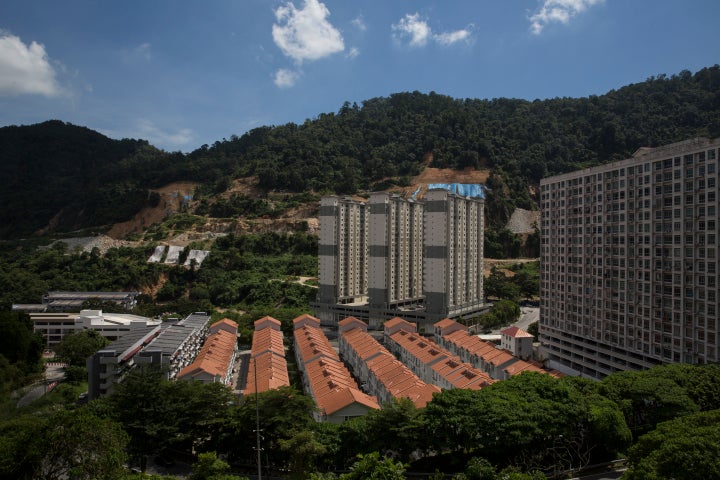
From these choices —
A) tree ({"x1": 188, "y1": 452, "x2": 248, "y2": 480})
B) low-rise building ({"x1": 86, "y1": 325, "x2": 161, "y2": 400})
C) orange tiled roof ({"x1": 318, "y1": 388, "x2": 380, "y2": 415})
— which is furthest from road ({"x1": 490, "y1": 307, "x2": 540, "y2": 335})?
tree ({"x1": 188, "y1": 452, "x2": 248, "y2": 480})

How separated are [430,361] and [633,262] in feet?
37.1

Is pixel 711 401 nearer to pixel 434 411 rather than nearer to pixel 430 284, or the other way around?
pixel 434 411

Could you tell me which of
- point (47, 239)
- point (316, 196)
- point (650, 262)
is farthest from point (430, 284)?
point (47, 239)

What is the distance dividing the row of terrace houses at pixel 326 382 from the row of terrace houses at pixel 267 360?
3.91ft

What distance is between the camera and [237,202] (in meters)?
72.1

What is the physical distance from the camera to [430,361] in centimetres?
2631

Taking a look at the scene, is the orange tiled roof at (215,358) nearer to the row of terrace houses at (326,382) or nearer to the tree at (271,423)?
the row of terrace houses at (326,382)

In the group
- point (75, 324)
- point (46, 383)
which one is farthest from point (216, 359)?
point (75, 324)

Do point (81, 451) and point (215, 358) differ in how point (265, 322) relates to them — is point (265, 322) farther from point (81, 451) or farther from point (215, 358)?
point (81, 451)

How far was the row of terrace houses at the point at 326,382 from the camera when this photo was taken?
18.1 metres

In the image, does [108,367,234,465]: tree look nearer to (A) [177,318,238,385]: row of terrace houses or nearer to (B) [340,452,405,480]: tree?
(A) [177,318,238,385]: row of terrace houses

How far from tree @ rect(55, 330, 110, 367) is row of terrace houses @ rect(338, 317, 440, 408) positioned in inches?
607

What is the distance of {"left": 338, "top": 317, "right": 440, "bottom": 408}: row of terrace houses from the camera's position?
20422 millimetres

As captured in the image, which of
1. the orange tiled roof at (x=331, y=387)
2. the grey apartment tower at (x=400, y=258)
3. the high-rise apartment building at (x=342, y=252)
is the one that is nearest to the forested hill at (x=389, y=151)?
the high-rise apartment building at (x=342, y=252)
